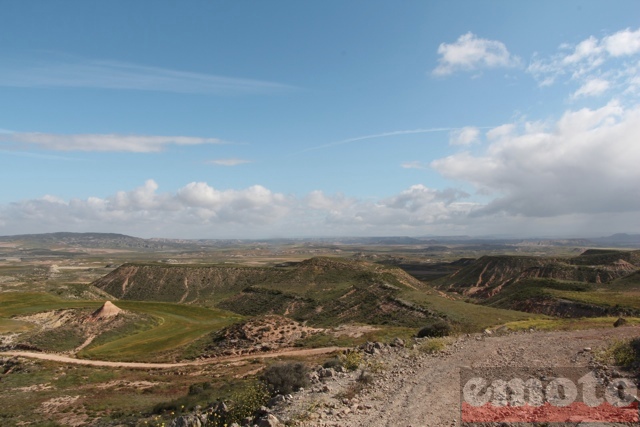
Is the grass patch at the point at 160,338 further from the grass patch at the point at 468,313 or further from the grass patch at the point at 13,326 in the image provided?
the grass patch at the point at 468,313

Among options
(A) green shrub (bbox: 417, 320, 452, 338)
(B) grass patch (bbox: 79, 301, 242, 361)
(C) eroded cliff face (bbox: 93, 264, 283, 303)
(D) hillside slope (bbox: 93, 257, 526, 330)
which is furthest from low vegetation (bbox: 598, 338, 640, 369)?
(C) eroded cliff face (bbox: 93, 264, 283, 303)

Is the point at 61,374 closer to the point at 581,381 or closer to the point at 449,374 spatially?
the point at 449,374

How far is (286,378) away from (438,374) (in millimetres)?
7258

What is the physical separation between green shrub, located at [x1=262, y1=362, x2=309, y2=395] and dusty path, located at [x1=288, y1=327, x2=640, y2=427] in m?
1.64

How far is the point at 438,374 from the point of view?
59.8ft

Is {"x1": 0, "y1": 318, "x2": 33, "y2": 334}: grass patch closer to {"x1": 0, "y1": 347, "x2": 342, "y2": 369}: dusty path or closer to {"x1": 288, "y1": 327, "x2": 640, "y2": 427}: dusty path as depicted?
{"x1": 0, "y1": 347, "x2": 342, "y2": 369}: dusty path

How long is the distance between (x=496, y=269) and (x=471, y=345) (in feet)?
403

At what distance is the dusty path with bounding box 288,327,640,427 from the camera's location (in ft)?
44.3

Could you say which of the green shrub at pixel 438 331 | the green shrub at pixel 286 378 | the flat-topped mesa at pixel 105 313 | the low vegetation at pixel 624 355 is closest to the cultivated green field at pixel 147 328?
the flat-topped mesa at pixel 105 313

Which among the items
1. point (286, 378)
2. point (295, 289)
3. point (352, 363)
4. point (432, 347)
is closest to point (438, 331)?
point (432, 347)

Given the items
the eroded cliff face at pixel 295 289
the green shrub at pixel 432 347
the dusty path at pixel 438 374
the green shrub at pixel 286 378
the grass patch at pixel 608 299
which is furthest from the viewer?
the eroded cliff face at pixel 295 289

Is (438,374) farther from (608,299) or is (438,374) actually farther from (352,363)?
(608,299)

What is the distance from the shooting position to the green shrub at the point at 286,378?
705 inches

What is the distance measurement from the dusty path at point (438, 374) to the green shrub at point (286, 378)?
1.64 meters
